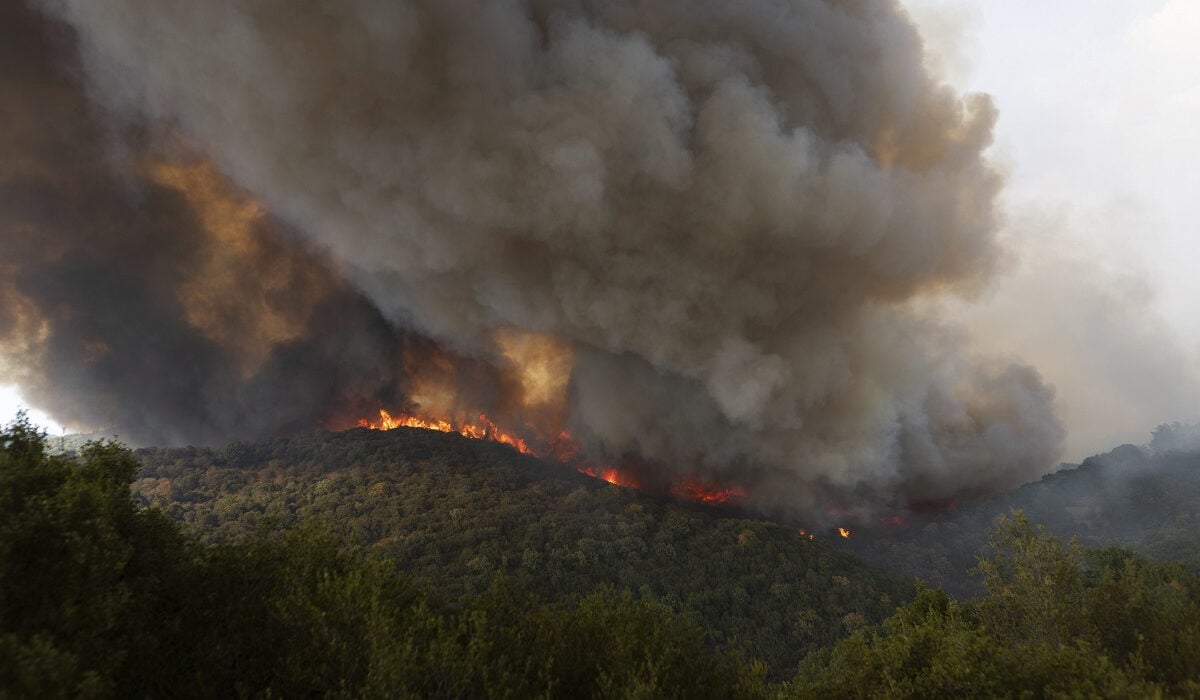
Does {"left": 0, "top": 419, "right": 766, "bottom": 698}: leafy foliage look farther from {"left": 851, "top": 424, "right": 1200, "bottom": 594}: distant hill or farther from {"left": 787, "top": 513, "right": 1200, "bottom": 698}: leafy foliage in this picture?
{"left": 851, "top": 424, "right": 1200, "bottom": 594}: distant hill

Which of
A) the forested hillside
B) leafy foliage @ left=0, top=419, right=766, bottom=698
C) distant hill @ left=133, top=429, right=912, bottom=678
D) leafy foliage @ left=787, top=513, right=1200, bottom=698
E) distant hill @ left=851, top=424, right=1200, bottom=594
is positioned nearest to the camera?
leafy foliage @ left=0, top=419, right=766, bottom=698

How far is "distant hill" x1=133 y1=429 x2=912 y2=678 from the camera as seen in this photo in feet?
211

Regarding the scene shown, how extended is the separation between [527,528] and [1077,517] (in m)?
114

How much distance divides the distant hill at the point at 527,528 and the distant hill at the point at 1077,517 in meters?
25.4

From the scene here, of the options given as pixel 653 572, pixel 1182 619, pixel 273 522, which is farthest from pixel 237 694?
pixel 653 572

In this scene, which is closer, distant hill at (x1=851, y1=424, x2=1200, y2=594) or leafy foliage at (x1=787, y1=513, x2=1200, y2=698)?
leafy foliage at (x1=787, y1=513, x2=1200, y2=698)

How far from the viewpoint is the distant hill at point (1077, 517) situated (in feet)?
317

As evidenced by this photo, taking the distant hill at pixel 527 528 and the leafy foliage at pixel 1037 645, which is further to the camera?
the distant hill at pixel 527 528

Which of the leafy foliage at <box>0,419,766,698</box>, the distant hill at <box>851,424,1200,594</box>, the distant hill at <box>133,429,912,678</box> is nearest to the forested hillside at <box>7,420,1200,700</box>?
the leafy foliage at <box>0,419,766,698</box>

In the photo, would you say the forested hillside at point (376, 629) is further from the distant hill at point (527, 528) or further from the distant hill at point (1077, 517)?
the distant hill at point (1077, 517)

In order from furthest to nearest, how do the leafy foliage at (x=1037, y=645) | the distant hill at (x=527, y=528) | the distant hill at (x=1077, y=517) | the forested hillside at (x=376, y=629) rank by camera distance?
1. the distant hill at (x=1077, y=517)
2. the distant hill at (x=527, y=528)
3. the leafy foliage at (x=1037, y=645)
4. the forested hillside at (x=376, y=629)

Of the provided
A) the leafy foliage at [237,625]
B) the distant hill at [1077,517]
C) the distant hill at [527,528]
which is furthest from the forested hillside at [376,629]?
the distant hill at [1077,517]

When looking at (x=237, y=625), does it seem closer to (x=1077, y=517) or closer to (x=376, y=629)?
(x=376, y=629)

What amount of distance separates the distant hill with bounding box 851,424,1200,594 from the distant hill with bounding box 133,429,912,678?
25.4 meters
